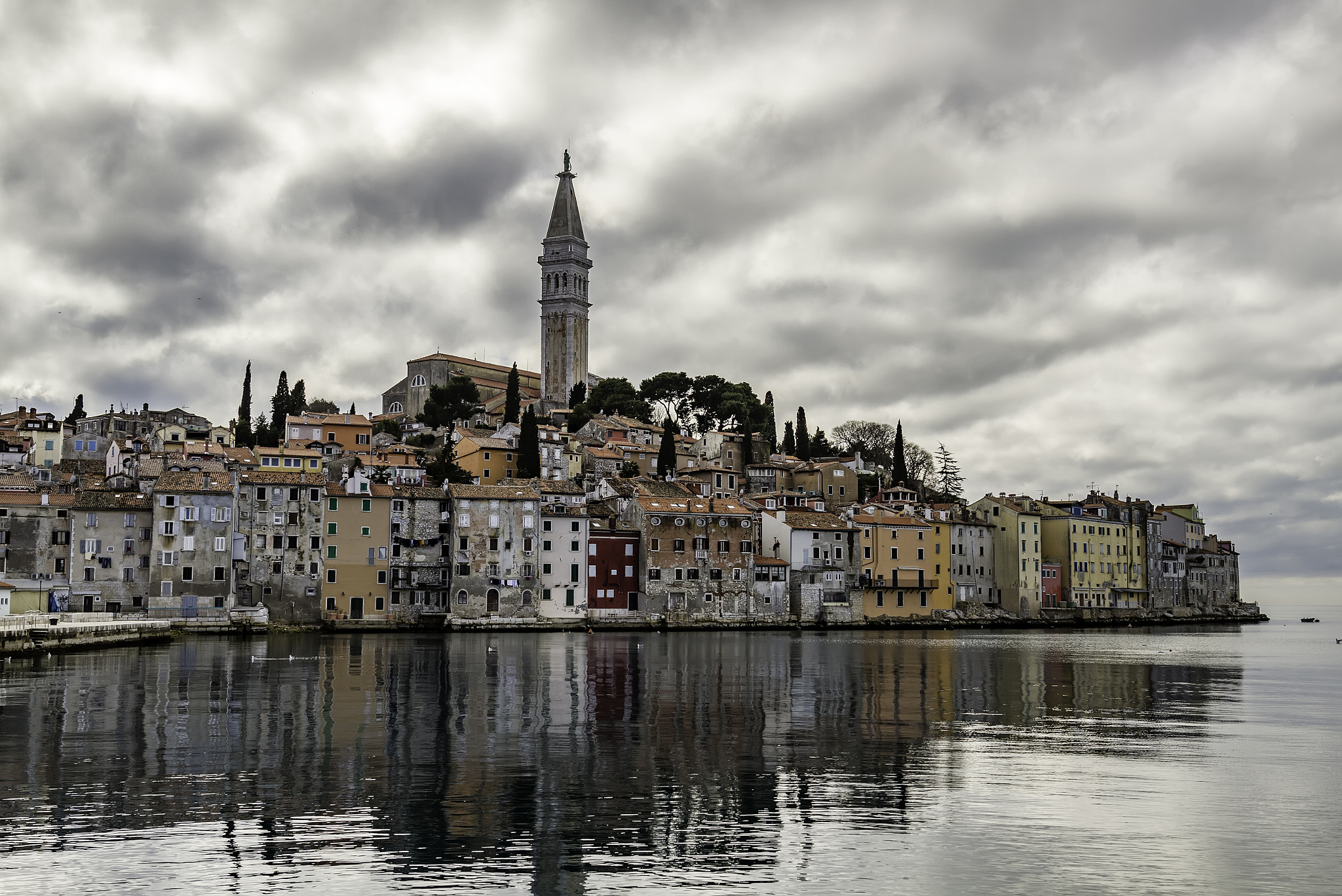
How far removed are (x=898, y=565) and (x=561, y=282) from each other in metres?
73.0

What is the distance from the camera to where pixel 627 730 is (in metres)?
27.0

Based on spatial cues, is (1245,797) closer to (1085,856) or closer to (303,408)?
(1085,856)

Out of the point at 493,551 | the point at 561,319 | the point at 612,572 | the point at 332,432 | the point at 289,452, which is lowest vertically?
the point at 612,572

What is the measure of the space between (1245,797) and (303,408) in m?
112

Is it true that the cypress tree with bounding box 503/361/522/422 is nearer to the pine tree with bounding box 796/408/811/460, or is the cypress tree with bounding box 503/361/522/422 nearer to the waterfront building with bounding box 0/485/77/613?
the pine tree with bounding box 796/408/811/460

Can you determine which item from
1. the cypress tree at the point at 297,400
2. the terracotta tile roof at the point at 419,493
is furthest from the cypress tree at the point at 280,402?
the terracotta tile roof at the point at 419,493

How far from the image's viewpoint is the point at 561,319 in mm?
152500

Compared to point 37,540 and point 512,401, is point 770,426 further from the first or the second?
point 37,540

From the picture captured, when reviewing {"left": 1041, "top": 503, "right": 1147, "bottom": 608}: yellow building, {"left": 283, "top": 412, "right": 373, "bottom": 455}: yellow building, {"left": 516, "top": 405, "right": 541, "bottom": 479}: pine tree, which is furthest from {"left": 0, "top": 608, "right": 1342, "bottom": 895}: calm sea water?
{"left": 1041, "top": 503, "right": 1147, "bottom": 608}: yellow building

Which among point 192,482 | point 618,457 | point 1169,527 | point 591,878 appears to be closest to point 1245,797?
point 591,878

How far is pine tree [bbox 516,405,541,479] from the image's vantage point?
3974 inches

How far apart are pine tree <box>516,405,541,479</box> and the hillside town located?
0.18 metres

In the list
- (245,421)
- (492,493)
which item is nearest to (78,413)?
(245,421)

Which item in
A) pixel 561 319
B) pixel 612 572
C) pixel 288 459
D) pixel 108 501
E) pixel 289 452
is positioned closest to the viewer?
pixel 108 501
